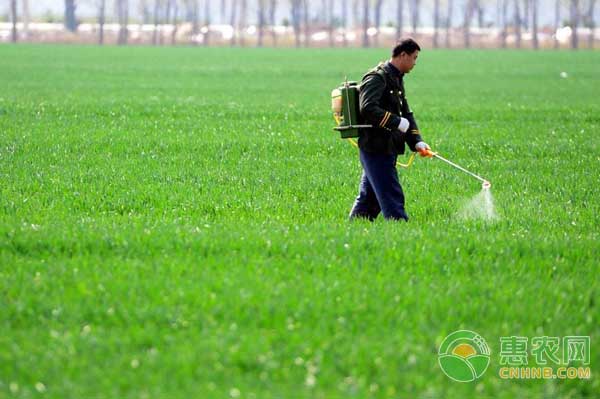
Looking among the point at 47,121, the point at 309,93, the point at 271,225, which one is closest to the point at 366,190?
the point at 271,225

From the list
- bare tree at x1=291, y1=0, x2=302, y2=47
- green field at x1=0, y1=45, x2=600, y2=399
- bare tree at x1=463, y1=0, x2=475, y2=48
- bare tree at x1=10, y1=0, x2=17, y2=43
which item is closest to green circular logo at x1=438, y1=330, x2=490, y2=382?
green field at x1=0, y1=45, x2=600, y2=399

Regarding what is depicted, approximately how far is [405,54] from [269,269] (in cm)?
301

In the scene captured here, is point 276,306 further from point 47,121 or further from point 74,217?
point 47,121

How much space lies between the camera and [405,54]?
9609 millimetres

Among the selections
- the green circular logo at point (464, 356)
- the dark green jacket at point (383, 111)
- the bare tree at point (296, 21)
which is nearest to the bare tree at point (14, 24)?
the bare tree at point (296, 21)

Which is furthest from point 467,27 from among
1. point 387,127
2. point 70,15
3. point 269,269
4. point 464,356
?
point 464,356

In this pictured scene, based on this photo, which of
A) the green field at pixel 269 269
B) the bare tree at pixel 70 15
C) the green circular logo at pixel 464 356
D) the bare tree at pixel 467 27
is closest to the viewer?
the green field at pixel 269 269

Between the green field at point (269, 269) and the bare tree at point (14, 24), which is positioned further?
the bare tree at point (14, 24)

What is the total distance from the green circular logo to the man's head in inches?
150

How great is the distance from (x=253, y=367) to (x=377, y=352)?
790mm

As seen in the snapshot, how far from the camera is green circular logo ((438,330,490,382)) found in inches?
236

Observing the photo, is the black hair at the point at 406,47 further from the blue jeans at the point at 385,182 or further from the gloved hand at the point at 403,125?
the blue jeans at the point at 385,182

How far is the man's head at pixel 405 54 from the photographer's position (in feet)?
31.5

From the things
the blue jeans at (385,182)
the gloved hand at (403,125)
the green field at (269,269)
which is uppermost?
the gloved hand at (403,125)
